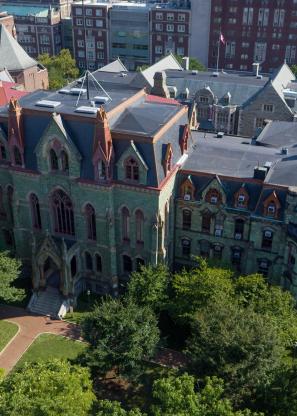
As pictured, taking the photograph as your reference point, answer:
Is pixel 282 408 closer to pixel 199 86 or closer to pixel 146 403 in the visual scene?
pixel 146 403

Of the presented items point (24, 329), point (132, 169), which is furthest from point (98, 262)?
point (132, 169)

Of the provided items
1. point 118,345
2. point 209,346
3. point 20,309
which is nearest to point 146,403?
point 118,345

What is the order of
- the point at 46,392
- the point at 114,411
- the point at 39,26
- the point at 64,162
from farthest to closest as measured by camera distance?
the point at 39,26
the point at 64,162
the point at 46,392
the point at 114,411

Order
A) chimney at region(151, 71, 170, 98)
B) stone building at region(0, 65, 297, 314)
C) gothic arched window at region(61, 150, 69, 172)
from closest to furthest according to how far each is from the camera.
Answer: stone building at region(0, 65, 297, 314), gothic arched window at region(61, 150, 69, 172), chimney at region(151, 71, 170, 98)

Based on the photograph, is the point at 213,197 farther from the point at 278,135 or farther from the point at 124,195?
the point at 278,135

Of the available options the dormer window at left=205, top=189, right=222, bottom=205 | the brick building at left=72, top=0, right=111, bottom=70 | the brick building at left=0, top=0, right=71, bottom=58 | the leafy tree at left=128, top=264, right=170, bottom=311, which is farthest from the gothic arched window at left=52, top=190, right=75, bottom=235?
the brick building at left=0, top=0, right=71, bottom=58

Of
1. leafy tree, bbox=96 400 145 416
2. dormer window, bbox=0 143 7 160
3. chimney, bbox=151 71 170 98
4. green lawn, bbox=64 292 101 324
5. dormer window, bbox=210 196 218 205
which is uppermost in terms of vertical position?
chimney, bbox=151 71 170 98

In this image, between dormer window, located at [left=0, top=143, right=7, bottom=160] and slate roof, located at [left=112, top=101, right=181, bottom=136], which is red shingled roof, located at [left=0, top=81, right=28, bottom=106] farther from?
slate roof, located at [left=112, top=101, right=181, bottom=136]
